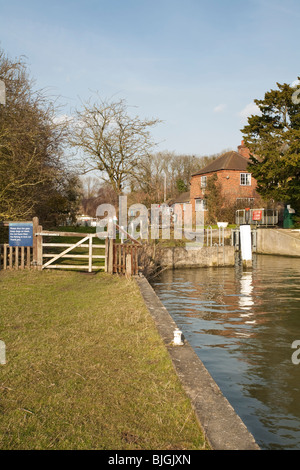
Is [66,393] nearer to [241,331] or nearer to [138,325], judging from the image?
[138,325]

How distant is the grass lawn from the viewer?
Answer: 391 centimetres

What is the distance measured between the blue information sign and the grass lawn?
583cm

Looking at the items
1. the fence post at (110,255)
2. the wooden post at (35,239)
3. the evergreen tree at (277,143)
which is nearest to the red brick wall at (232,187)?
the evergreen tree at (277,143)

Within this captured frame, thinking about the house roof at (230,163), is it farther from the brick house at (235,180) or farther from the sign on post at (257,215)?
the sign on post at (257,215)

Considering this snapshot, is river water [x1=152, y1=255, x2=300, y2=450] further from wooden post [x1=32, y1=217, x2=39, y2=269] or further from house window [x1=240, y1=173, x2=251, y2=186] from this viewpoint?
house window [x1=240, y1=173, x2=251, y2=186]

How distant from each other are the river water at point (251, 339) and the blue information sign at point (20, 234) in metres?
5.58

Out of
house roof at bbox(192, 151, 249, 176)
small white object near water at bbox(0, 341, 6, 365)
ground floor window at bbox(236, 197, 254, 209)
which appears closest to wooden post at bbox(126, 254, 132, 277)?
small white object near water at bbox(0, 341, 6, 365)

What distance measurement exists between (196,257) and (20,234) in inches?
562

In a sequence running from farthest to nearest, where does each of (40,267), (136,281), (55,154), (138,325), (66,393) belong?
(55,154) < (40,267) < (136,281) < (138,325) < (66,393)

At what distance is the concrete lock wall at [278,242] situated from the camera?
105 feet

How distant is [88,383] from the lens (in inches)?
202

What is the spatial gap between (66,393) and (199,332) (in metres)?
6.22
